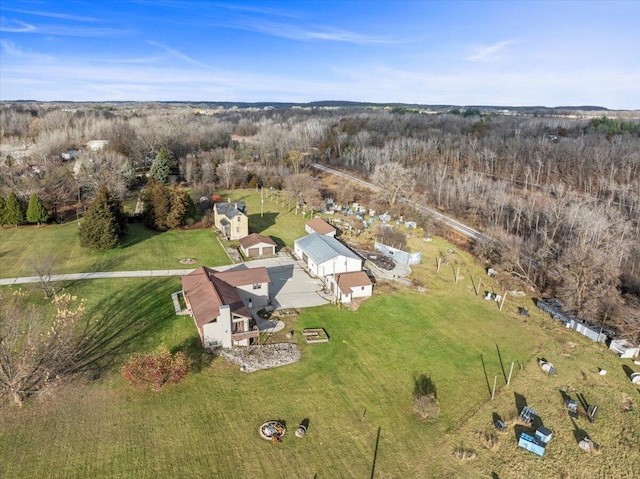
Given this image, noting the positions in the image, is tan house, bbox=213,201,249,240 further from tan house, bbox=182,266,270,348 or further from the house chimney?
the house chimney

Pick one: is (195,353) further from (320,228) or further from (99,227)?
(320,228)

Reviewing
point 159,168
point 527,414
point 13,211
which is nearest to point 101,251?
point 13,211

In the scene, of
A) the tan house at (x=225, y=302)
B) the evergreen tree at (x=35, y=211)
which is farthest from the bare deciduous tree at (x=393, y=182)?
the evergreen tree at (x=35, y=211)

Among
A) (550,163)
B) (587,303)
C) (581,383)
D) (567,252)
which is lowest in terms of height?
(581,383)

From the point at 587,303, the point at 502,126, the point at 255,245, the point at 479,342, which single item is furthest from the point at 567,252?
the point at 502,126

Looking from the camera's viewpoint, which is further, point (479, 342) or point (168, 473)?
point (479, 342)

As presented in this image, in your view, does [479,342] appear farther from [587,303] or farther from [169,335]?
[169,335]
